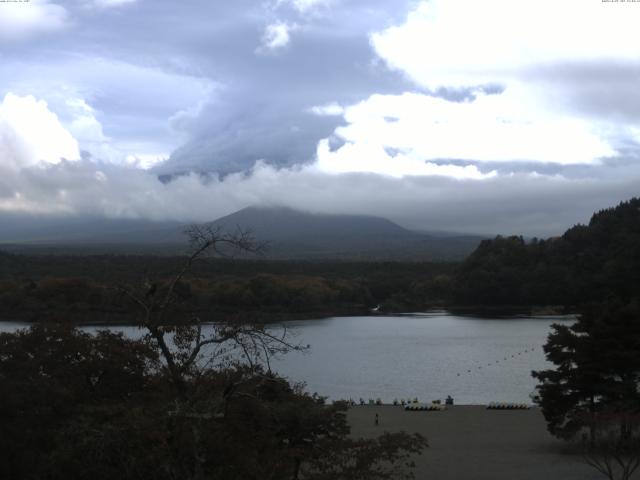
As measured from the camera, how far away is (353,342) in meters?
44.8

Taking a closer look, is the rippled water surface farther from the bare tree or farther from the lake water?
the bare tree

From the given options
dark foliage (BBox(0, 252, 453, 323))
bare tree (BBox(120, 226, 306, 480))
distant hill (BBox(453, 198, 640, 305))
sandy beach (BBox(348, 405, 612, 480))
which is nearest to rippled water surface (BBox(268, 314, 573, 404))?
sandy beach (BBox(348, 405, 612, 480))

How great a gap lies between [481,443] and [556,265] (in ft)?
182

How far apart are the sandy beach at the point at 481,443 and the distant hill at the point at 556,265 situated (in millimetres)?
43223

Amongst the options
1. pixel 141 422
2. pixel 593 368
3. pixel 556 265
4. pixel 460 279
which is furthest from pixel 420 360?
pixel 556 265

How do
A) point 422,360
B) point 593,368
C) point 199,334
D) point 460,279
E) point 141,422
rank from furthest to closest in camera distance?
point 460,279, point 422,360, point 593,368, point 141,422, point 199,334

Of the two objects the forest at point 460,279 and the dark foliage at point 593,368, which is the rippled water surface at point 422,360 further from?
the dark foliage at point 593,368

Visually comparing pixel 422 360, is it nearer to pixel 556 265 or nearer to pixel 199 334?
pixel 199 334

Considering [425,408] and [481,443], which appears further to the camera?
[425,408]

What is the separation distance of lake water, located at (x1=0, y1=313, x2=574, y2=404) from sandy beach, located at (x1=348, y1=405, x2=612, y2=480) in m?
3.89

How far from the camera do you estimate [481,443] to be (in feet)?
59.4

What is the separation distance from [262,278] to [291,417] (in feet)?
166

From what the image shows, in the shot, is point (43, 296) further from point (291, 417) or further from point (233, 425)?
point (233, 425)

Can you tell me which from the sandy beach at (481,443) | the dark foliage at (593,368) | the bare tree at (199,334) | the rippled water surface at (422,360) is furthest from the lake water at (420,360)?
the bare tree at (199,334)
